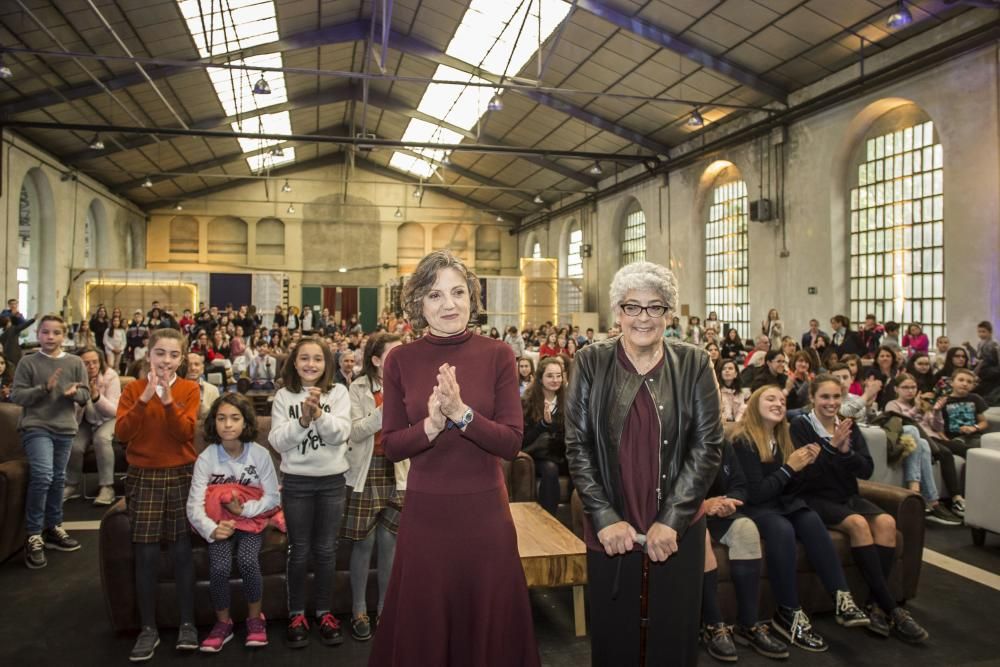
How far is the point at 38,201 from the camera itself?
54.5ft

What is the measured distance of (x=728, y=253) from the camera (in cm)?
1544

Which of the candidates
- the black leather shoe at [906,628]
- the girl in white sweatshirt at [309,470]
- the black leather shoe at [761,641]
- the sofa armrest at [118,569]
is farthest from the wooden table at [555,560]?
the sofa armrest at [118,569]

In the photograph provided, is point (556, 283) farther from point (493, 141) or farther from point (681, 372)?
point (681, 372)

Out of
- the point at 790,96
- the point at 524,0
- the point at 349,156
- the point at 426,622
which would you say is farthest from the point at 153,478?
the point at 349,156

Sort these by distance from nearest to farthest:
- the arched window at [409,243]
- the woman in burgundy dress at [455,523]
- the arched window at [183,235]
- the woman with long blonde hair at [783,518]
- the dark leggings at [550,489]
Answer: the woman in burgundy dress at [455,523]
the woman with long blonde hair at [783,518]
the dark leggings at [550,489]
the arched window at [183,235]
the arched window at [409,243]

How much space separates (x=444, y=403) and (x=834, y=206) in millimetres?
11750

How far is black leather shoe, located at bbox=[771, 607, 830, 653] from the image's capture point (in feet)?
11.1

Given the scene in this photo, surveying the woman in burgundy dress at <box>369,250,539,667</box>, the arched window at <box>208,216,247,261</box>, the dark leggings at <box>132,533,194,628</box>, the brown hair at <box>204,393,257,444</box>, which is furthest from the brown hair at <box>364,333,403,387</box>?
the arched window at <box>208,216,247,261</box>

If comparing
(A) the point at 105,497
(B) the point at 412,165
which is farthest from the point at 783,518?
(B) the point at 412,165

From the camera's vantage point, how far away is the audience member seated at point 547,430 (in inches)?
196

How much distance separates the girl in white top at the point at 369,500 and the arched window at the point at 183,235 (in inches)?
990

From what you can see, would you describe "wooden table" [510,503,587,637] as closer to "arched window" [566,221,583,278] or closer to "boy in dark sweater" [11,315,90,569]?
"boy in dark sweater" [11,315,90,569]

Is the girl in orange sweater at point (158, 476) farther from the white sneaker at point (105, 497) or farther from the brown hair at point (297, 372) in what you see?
the white sneaker at point (105, 497)

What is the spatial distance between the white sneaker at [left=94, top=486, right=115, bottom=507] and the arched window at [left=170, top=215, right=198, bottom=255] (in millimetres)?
22185
